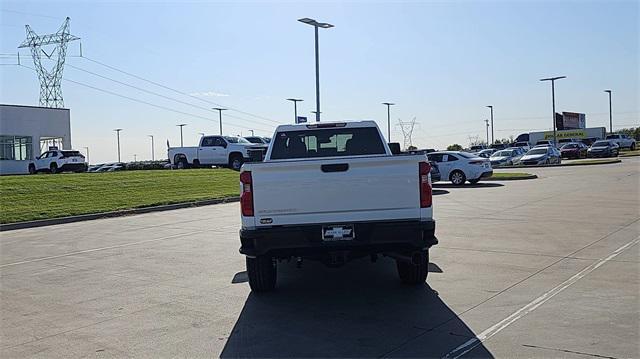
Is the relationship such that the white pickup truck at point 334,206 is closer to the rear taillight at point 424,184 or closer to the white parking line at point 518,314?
the rear taillight at point 424,184

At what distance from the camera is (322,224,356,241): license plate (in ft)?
20.9

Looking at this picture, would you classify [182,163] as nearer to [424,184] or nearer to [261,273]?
[261,273]

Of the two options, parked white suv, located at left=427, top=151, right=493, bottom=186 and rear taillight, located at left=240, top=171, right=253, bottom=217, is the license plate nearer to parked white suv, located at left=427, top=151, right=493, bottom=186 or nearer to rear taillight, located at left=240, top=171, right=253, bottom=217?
rear taillight, located at left=240, top=171, right=253, bottom=217

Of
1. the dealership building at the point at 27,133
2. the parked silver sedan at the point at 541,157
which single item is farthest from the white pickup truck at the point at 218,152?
the dealership building at the point at 27,133

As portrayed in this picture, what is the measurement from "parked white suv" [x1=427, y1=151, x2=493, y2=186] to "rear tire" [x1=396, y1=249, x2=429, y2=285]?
19588 mm

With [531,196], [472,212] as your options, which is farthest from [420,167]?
[531,196]

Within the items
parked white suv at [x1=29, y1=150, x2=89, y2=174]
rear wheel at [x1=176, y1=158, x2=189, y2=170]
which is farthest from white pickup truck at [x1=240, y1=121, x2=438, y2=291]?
parked white suv at [x1=29, y1=150, x2=89, y2=174]

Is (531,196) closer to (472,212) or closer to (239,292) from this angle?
(472,212)

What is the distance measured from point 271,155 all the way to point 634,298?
4.92 m

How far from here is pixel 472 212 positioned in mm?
15375

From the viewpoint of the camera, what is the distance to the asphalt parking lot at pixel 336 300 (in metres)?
5.29

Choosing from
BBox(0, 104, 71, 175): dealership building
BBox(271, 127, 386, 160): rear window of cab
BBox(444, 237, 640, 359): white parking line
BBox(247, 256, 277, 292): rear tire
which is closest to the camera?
BBox(444, 237, 640, 359): white parking line

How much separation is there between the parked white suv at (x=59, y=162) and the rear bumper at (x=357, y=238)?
32559 mm

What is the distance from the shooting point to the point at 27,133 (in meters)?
51.6
